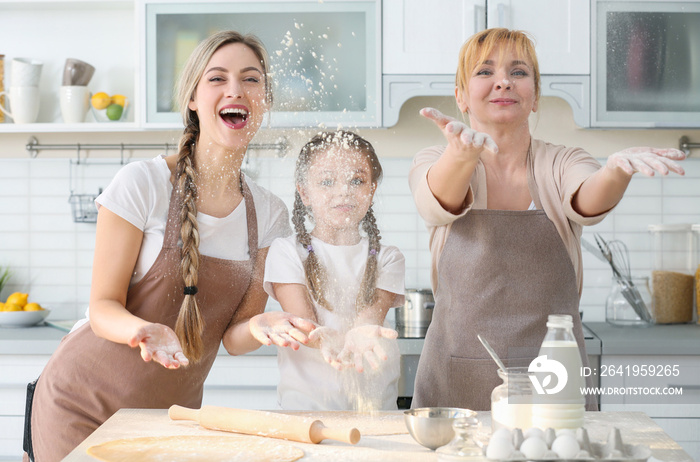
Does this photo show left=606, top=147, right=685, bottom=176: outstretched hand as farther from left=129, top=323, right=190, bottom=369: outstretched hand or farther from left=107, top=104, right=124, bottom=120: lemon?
left=107, top=104, right=124, bottom=120: lemon

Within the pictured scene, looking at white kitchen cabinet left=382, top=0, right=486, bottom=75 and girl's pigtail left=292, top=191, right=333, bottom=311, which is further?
white kitchen cabinet left=382, top=0, right=486, bottom=75

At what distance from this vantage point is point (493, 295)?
4.44ft

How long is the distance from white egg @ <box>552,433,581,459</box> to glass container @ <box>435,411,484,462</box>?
0.29ft

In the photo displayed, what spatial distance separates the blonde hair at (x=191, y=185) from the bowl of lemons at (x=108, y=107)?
1.12 metres

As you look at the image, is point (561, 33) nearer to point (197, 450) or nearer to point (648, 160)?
point (648, 160)

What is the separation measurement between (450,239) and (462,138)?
13.4 inches

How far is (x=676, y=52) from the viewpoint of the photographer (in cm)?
229

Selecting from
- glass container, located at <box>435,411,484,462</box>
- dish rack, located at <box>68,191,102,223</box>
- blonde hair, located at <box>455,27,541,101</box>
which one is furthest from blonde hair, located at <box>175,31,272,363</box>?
dish rack, located at <box>68,191,102,223</box>

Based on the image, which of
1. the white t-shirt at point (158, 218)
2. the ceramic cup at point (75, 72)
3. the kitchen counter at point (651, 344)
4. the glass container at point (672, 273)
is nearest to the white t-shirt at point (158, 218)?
the white t-shirt at point (158, 218)

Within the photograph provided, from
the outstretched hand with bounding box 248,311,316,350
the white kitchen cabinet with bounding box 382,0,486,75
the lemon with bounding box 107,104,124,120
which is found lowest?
the outstretched hand with bounding box 248,311,316,350

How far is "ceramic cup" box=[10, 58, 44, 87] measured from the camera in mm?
2396

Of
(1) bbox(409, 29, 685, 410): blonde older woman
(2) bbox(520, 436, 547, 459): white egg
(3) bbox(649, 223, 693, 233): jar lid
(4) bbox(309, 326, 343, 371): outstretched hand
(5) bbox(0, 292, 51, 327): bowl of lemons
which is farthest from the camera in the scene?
(3) bbox(649, 223, 693, 233): jar lid

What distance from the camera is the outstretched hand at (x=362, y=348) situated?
1218 millimetres

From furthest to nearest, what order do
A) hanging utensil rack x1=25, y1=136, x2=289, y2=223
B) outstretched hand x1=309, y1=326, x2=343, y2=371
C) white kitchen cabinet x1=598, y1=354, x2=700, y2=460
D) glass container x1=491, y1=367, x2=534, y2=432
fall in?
hanging utensil rack x1=25, y1=136, x2=289, y2=223 < white kitchen cabinet x1=598, y1=354, x2=700, y2=460 < outstretched hand x1=309, y1=326, x2=343, y2=371 < glass container x1=491, y1=367, x2=534, y2=432
